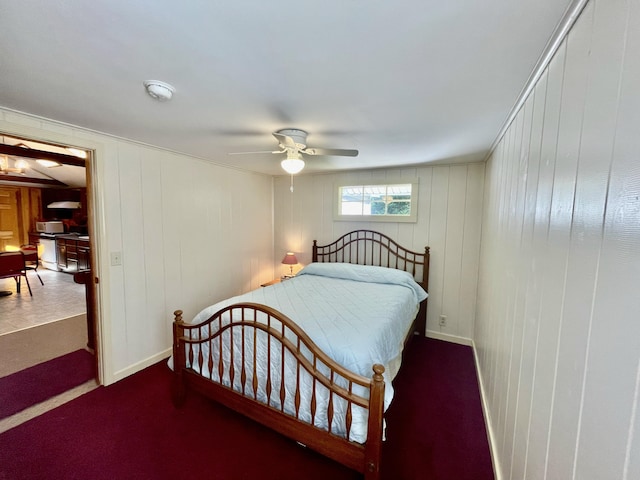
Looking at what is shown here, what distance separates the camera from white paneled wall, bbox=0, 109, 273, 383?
94.5 inches

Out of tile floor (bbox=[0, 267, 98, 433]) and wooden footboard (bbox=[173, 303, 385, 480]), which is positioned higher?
wooden footboard (bbox=[173, 303, 385, 480])

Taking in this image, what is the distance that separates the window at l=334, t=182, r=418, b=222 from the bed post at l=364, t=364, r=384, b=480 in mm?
2533

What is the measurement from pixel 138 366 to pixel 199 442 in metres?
1.29

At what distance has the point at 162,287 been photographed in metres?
2.94

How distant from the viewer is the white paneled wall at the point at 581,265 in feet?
2.03

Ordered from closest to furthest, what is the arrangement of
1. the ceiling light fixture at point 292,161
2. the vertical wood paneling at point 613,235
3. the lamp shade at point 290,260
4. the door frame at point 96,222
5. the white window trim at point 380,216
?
the vertical wood paneling at point 613,235 → the ceiling light fixture at point 292,161 → the door frame at point 96,222 → the white window trim at point 380,216 → the lamp shade at point 290,260

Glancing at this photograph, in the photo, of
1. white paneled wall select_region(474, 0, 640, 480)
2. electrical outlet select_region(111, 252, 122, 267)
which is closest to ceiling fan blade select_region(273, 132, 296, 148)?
white paneled wall select_region(474, 0, 640, 480)

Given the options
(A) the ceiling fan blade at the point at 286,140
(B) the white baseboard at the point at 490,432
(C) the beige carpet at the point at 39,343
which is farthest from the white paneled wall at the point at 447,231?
(C) the beige carpet at the point at 39,343

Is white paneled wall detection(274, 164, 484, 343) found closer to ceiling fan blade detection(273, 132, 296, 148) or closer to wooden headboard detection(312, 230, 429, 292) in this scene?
wooden headboard detection(312, 230, 429, 292)

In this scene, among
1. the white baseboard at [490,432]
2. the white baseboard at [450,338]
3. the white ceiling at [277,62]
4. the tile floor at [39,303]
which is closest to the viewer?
the white ceiling at [277,62]

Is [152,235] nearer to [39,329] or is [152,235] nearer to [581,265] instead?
[39,329]

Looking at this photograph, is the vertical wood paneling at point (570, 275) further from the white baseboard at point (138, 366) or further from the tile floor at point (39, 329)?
the tile floor at point (39, 329)

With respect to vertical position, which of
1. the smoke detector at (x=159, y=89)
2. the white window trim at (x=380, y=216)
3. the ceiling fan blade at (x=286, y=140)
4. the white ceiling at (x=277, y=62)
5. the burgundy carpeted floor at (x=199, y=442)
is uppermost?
the white ceiling at (x=277, y=62)

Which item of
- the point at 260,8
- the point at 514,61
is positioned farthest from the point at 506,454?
the point at 260,8
